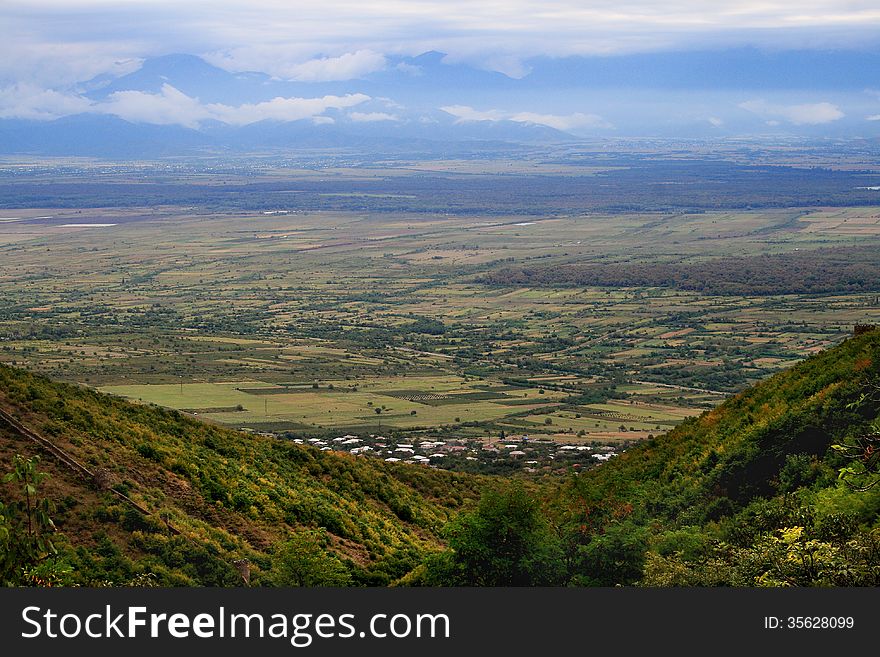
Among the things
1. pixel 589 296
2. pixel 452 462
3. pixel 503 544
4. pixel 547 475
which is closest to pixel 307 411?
pixel 452 462

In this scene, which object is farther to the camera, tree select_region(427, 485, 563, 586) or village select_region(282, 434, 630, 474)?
village select_region(282, 434, 630, 474)

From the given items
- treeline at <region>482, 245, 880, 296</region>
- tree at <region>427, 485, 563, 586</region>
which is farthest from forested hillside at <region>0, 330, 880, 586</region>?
treeline at <region>482, 245, 880, 296</region>

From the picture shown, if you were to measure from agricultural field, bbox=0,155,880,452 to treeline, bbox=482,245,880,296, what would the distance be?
3.31 ft

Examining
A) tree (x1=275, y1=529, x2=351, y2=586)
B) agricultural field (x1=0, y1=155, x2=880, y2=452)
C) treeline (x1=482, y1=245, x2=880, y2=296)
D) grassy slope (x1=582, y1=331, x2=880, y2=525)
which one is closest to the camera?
tree (x1=275, y1=529, x2=351, y2=586)

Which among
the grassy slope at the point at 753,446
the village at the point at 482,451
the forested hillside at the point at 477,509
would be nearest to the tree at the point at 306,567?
the forested hillside at the point at 477,509

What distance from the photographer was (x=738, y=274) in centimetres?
15288

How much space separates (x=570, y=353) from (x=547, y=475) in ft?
194

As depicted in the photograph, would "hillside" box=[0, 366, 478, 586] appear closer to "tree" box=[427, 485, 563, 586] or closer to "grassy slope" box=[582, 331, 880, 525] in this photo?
"tree" box=[427, 485, 563, 586]

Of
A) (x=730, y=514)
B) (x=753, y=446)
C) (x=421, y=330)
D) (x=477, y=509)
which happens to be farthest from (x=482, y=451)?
(x=421, y=330)

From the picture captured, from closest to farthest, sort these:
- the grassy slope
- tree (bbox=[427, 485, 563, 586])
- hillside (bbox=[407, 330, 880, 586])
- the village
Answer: hillside (bbox=[407, 330, 880, 586]), tree (bbox=[427, 485, 563, 586]), the grassy slope, the village

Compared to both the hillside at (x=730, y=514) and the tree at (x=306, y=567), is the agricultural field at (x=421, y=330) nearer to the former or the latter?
the hillside at (x=730, y=514)

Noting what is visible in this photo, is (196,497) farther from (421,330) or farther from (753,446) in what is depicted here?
(421,330)

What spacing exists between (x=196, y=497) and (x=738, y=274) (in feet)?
442

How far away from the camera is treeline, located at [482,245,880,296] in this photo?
14088 cm
